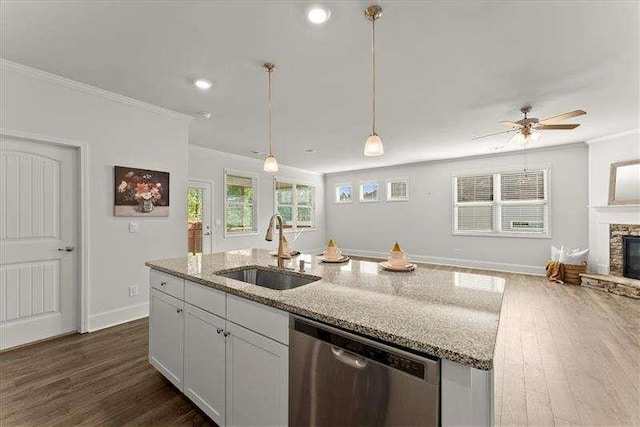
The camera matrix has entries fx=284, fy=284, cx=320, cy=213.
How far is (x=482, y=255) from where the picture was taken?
6352 mm

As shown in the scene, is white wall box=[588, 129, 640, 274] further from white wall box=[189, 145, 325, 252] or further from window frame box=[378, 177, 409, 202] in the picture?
white wall box=[189, 145, 325, 252]

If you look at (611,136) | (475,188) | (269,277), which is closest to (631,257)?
(611,136)

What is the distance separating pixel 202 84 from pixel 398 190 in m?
5.83

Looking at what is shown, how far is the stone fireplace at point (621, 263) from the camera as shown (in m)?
4.37

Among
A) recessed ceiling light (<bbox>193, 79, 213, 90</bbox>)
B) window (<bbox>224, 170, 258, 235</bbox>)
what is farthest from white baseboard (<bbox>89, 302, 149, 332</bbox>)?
window (<bbox>224, 170, 258, 235</bbox>)

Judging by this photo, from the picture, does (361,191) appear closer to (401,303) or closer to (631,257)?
(631,257)

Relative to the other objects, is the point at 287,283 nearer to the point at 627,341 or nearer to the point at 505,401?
the point at 505,401

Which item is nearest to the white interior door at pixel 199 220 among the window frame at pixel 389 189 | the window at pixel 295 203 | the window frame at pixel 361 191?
the window at pixel 295 203

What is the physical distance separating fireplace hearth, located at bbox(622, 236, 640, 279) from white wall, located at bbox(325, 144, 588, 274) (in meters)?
0.70

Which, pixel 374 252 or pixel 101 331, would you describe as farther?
pixel 374 252

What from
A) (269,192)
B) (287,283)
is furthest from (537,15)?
(269,192)

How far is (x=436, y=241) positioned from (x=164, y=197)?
5.96m

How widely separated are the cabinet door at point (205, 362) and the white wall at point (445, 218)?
6.31 m

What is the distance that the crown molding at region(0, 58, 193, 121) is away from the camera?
255cm
